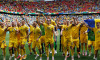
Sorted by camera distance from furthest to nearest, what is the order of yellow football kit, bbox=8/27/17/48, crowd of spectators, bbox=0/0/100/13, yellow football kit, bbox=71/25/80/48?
1. crowd of spectators, bbox=0/0/100/13
2. yellow football kit, bbox=71/25/80/48
3. yellow football kit, bbox=8/27/17/48

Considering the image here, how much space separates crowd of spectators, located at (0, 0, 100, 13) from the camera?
40.4 meters

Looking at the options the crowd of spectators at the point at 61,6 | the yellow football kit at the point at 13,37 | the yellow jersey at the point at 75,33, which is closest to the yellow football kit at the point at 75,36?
the yellow jersey at the point at 75,33

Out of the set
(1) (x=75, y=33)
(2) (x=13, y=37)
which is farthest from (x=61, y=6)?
(2) (x=13, y=37)

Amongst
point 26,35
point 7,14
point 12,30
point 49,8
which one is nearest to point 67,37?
point 26,35

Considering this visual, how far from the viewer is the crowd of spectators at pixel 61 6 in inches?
1589

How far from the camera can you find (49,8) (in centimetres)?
4472

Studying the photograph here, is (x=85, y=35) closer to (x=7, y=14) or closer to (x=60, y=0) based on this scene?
(x=7, y=14)

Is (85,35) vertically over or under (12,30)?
under

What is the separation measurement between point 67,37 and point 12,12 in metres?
30.5

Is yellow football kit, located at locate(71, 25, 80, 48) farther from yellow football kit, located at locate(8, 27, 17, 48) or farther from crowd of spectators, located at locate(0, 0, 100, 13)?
crowd of spectators, located at locate(0, 0, 100, 13)

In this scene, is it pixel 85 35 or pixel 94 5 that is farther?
pixel 94 5

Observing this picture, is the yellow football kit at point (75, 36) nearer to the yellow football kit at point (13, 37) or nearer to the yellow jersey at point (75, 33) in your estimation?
the yellow jersey at point (75, 33)

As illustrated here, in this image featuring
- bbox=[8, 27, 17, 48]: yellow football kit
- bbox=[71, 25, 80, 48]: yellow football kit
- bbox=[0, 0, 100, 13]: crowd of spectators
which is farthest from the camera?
bbox=[0, 0, 100, 13]: crowd of spectators

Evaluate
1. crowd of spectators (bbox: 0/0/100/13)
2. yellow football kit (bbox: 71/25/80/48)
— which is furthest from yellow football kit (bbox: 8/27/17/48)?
crowd of spectators (bbox: 0/0/100/13)
